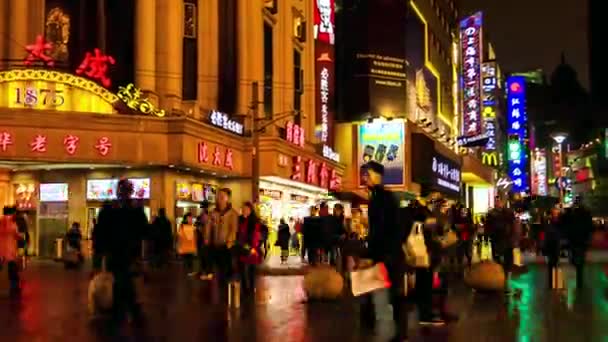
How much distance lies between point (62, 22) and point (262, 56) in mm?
10746

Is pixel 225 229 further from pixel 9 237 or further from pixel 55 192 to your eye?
pixel 55 192

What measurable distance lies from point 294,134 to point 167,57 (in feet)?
33.0

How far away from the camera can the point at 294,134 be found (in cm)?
4441

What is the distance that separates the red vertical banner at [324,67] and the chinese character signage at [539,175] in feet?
241

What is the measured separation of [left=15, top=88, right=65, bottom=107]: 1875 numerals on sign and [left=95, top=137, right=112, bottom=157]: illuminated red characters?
198cm

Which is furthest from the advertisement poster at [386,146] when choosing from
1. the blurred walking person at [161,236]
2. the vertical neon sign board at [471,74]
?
the blurred walking person at [161,236]

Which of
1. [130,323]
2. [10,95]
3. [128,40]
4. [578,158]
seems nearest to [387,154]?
[128,40]

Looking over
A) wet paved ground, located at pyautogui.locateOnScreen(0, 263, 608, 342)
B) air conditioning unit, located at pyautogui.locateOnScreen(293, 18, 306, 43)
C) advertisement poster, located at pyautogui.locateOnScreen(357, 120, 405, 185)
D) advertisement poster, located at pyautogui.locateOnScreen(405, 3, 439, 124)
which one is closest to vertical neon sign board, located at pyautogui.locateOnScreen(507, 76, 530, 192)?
advertisement poster, located at pyautogui.locateOnScreen(405, 3, 439, 124)

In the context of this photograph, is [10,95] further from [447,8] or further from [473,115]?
[447,8]

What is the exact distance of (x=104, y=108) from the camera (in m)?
33.1

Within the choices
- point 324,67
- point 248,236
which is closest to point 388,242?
point 248,236

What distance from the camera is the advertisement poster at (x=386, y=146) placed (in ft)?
192

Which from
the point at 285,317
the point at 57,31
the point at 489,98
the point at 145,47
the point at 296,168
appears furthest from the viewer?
the point at 489,98

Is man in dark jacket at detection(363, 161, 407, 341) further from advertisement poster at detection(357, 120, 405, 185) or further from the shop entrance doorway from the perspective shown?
advertisement poster at detection(357, 120, 405, 185)
